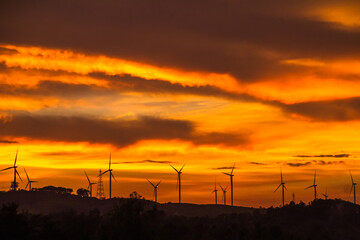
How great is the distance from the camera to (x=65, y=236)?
167125 mm

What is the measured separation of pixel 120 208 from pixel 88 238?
1599 cm

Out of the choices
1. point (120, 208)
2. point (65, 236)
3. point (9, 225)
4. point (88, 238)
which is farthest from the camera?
point (120, 208)

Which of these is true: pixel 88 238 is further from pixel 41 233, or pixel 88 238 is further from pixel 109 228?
pixel 41 233

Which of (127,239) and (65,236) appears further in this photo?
(127,239)

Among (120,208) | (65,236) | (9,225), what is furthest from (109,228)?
(9,225)

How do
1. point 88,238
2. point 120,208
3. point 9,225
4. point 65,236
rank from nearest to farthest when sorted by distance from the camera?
point 9,225
point 65,236
point 88,238
point 120,208

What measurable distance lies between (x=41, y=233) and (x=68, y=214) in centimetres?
4152

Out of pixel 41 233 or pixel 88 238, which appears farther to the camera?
Result: pixel 88 238

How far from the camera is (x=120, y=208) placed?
195 meters

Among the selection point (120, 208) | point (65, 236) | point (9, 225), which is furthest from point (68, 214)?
point (9, 225)

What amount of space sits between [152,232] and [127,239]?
11.0 m

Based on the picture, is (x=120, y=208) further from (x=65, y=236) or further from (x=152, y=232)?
(x=65, y=236)

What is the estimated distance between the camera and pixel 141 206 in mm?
195750

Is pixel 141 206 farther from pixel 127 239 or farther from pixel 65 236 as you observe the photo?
pixel 65 236
